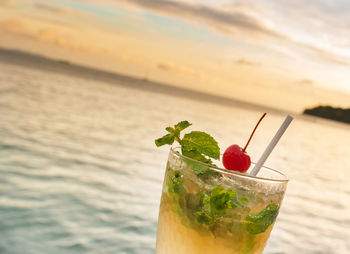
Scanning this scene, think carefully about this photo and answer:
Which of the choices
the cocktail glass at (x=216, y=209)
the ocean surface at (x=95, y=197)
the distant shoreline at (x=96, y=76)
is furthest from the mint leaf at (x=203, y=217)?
the distant shoreline at (x=96, y=76)

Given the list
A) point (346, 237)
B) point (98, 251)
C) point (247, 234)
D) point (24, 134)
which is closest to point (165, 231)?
point (247, 234)

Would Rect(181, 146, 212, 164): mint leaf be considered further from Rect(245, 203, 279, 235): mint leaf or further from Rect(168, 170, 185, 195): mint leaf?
Rect(245, 203, 279, 235): mint leaf

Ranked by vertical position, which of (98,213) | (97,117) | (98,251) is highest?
(97,117)

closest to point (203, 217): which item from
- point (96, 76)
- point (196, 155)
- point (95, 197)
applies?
point (196, 155)

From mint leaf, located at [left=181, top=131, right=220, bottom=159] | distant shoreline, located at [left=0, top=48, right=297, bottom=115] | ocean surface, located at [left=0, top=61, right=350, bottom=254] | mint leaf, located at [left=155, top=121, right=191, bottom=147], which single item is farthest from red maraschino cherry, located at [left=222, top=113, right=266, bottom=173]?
distant shoreline, located at [left=0, top=48, right=297, bottom=115]

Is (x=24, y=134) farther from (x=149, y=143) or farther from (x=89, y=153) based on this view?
(x=149, y=143)

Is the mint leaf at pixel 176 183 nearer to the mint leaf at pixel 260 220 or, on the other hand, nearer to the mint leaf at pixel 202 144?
the mint leaf at pixel 202 144

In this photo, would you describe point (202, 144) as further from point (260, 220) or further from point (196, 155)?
point (260, 220)
